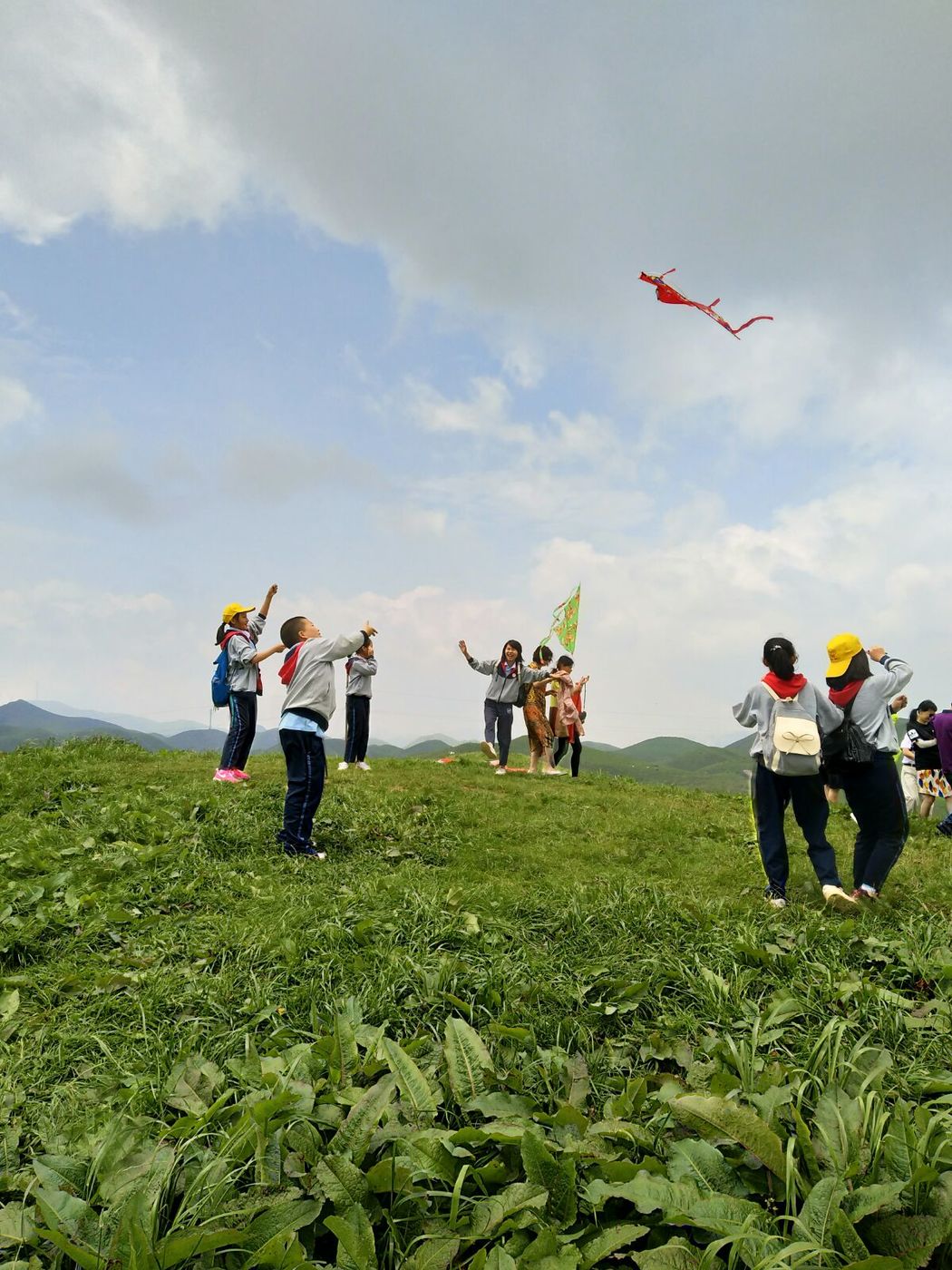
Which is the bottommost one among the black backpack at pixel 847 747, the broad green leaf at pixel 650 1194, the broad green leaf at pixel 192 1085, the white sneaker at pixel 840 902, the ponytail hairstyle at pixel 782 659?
the broad green leaf at pixel 192 1085

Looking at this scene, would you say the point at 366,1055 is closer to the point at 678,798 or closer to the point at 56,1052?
the point at 56,1052

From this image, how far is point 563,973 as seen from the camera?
5.05 meters

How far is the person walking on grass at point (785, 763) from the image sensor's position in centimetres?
666

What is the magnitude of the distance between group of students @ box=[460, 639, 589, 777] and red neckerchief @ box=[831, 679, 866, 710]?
8.16m

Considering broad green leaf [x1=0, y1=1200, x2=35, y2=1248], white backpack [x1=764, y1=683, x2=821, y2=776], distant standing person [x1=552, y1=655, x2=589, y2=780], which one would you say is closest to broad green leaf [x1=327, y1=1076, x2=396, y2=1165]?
broad green leaf [x1=0, y1=1200, x2=35, y2=1248]

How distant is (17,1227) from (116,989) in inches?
103

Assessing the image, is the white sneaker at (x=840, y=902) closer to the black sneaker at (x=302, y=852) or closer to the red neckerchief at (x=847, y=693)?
the red neckerchief at (x=847, y=693)

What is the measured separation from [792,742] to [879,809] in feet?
4.23

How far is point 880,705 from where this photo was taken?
23.0 ft

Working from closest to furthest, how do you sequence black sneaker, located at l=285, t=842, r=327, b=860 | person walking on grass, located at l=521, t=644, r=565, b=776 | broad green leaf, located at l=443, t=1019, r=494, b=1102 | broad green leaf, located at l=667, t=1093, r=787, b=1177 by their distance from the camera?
1. broad green leaf, located at l=667, t=1093, r=787, b=1177
2. broad green leaf, located at l=443, t=1019, r=494, b=1102
3. black sneaker, located at l=285, t=842, r=327, b=860
4. person walking on grass, located at l=521, t=644, r=565, b=776

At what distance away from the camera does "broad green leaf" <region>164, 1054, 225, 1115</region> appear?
3.64 meters

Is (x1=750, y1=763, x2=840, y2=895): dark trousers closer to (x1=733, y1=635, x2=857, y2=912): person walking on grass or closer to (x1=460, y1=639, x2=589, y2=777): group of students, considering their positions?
(x1=733, y1=635, x2=857, y2=912): person walking on grass

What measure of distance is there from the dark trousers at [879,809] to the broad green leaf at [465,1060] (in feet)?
15.7

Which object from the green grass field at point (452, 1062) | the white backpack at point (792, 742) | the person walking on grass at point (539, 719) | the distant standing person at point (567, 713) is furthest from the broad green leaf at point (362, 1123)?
the distant standing person at point (567, 713)
